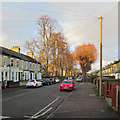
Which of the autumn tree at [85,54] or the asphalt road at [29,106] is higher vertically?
the autumn tree at [85,54]

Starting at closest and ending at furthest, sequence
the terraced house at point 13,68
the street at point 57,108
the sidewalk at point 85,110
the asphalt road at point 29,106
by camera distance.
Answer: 1. the sidewalk at point 85,110
2. the street at point 57,108
3. the asphalt road at point 29,106
4. the terraced house at point 13,68

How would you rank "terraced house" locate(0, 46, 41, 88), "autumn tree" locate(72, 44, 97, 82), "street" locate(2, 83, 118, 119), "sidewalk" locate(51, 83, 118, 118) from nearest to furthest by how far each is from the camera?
"sidewalk" locate(51, 83, 118, 118) → "street" locate(2, 83, 118, 119) → "terraced house" locate(0, 46, 41, 88) → "autumn tree" locate(72, 44, 97, 82)

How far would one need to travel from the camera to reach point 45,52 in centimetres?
4397

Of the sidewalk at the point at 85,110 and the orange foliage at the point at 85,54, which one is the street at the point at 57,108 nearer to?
the sidewalk at the point at 85,110

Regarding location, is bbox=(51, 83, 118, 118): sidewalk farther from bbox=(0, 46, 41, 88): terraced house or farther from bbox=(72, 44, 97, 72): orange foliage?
bbox=(72, 44, 97, 72): orange foliage

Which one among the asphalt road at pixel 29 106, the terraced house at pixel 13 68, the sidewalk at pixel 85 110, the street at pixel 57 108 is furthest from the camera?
the terraced house at pixel 13 68

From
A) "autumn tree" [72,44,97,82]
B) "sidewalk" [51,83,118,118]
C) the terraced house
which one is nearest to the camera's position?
"sidewalk" [51,83,118,118]

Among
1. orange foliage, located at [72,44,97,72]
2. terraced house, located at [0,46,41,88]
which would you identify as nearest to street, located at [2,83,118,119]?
terraced house, located at [0,46,41,88]

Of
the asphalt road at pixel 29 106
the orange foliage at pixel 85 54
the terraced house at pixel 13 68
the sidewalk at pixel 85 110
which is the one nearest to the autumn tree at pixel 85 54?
the orange foliage at pixel 85 54

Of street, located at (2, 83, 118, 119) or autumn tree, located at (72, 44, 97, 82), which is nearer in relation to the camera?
street, located at (2, 83, 118, 119)

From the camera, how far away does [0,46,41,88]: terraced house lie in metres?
27.8

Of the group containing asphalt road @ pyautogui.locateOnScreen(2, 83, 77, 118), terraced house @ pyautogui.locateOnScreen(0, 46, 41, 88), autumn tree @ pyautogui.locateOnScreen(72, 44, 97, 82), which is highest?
autumn tree @ pyautogui.locateOnScreen(72, 44, 97, 82)

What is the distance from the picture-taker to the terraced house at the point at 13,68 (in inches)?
→ 1093

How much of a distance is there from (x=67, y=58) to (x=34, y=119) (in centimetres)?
5014
